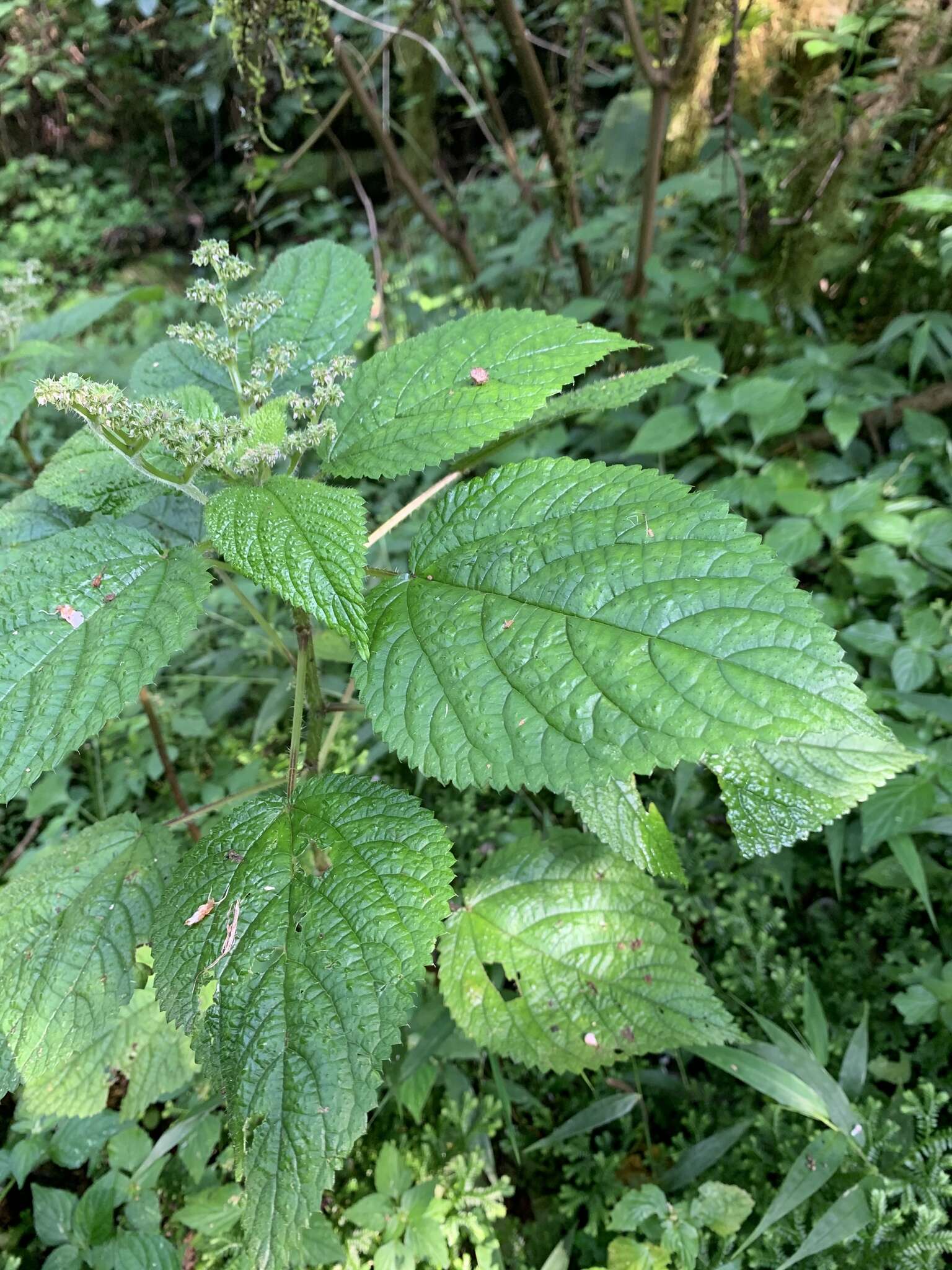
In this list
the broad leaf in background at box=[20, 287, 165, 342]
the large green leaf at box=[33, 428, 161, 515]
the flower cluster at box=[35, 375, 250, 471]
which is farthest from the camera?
the broad leaf in background at box=[20, 287, 165, 342]

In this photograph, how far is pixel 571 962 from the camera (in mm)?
1218

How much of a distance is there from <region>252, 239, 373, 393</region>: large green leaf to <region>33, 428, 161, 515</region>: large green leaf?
0.91ft

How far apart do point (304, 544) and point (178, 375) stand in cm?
66

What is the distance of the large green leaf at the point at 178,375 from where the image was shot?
124cm

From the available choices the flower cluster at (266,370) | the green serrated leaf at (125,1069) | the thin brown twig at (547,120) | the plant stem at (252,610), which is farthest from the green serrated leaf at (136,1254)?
the thin brown twig at (547,120)

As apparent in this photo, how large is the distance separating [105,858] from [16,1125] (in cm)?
68

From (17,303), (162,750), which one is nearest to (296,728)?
(162,750)

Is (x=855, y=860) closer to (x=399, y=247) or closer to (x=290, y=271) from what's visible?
(x=290, y=271)

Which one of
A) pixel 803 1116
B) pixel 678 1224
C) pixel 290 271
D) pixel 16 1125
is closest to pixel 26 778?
pixel 290 271

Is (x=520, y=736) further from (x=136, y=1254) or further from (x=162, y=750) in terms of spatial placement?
A: (x=136, y=1254)

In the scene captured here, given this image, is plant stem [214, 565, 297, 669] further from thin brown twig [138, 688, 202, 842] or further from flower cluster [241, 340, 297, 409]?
thin brown twig [138, 688, 202, 842]

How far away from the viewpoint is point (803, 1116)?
136 centimetres

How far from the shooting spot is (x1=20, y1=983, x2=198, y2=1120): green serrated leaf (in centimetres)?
126

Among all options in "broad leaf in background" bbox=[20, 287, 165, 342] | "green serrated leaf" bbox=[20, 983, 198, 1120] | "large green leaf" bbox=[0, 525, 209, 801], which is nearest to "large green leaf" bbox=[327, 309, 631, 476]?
"large green leaf" bbox=[0, 525, 209, 801]
